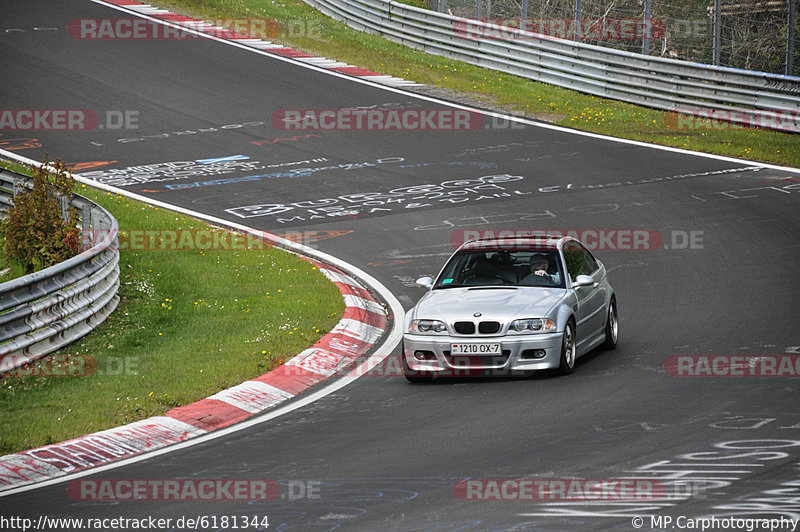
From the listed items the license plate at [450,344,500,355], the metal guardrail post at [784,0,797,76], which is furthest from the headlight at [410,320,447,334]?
the metal guardrail post at [784,0,797,76]

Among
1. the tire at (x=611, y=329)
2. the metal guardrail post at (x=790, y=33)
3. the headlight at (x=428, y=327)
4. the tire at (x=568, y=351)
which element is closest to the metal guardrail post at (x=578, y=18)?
the metal guardrail post at (x=790, y=33)

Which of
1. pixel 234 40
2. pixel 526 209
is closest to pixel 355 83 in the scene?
pixel 234 40

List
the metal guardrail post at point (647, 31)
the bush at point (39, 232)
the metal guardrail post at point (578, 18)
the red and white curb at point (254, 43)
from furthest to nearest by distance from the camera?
the red and white curb at point (254, 43) < the metal guardrail post at point (578, 18) < the metal guardrail post at point (647, 31) < the bush at point (39, 232)

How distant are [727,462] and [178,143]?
19.0 meters

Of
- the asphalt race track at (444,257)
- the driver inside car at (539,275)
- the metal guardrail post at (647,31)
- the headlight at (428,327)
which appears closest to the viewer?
the asphalt race track at (444,257)

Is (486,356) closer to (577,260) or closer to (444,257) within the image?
(577,260)

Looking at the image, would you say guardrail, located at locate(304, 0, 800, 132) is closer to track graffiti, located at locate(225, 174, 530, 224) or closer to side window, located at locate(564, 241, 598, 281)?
track graffiti, located at locate(225, 174, 530, 224)

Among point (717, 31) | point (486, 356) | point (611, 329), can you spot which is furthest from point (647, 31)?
point (486, 356)

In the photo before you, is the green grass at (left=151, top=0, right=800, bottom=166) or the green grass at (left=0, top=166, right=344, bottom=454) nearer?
the green grass at (left=0, top=166, right=344, bottom=454)

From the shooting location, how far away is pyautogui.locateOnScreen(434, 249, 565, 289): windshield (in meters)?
12.2

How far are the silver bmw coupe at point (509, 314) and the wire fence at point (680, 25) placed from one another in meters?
13.2

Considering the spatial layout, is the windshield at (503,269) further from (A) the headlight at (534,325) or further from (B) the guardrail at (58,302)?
(B) the guardrail at (58,302)

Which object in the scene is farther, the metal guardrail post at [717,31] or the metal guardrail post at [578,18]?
the metal guardrail post at [578,18]

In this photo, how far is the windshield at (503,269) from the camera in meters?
12.2
